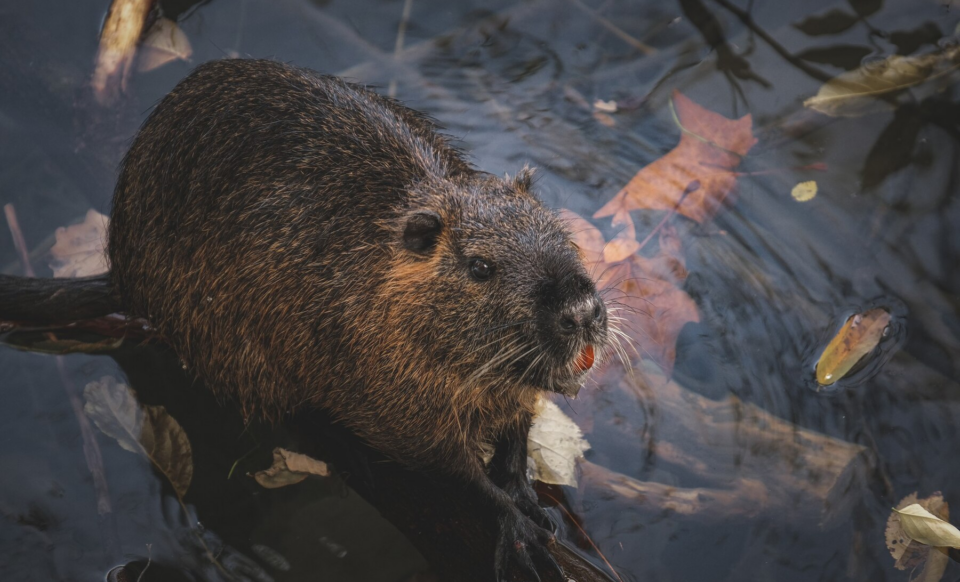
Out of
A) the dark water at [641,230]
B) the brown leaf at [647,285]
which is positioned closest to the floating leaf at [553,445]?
the dark water at [641,230]

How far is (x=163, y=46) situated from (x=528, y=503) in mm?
3629

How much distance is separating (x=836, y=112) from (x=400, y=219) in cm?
308

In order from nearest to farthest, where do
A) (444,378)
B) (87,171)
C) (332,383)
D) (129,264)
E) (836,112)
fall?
1. (444,378)
2. (332,383)
3. (129,264)
4. (87,171)
5. (836,112)

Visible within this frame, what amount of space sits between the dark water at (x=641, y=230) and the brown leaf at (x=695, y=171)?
0.09m

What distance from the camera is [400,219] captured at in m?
3.22

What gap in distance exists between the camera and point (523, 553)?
2.95 m

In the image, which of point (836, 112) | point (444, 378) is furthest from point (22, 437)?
point (836, 112)

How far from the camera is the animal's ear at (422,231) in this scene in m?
3.04

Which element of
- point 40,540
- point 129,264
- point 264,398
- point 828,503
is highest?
point 129,264

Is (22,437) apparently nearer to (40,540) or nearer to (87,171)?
(40,540)

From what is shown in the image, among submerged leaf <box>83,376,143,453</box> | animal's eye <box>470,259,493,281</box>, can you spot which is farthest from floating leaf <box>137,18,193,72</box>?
animal's eye <box>470,259,493,281</box>

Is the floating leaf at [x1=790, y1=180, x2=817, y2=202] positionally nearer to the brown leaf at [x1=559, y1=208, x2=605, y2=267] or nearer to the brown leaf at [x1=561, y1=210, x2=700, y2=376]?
the brown leaf at [x1=561, y1=210, x2=700, y2=376]

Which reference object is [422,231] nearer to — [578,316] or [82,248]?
[578,316]

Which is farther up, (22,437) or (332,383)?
(332,383)
